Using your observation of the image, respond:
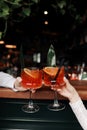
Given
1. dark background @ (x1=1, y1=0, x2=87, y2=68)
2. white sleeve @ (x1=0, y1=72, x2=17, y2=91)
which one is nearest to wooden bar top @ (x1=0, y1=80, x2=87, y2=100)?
white sleeve @ (x1=0, y1=72, x2=17, y2=91)

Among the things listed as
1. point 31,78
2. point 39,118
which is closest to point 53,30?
point 39,118

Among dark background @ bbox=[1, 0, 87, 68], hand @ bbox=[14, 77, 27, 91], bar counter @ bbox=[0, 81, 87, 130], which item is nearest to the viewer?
hand @ bbox=[14, 77, 27, 91]

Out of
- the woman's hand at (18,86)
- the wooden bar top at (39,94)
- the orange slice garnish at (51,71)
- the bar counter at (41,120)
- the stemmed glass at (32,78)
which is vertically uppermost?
the orange slice garnish at (51,71)

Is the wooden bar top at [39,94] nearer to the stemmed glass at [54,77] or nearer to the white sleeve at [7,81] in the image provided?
the white sleeve at [7,81]

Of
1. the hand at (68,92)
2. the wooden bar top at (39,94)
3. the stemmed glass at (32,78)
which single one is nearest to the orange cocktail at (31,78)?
the stemmed glass at (32,78)

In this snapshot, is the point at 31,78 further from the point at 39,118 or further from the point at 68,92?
the point at 39,118

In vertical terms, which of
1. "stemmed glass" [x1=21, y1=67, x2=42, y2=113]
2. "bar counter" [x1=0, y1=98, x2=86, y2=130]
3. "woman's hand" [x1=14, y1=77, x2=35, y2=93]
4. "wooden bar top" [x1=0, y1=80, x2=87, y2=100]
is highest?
"stemmed glass" [x1=21, y1=67, x2=42, y2=113]

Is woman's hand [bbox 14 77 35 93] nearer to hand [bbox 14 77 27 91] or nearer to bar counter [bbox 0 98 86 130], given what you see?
hand [bbox 14 77 27 91]

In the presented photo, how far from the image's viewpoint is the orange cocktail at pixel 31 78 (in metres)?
1.46

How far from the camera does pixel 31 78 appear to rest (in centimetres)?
146

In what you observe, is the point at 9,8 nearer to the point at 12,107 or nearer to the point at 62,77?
the point at 12,107

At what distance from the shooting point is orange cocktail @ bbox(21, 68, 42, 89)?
146 cm

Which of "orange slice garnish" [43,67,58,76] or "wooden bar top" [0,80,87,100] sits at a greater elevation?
"orange slice garnish" [43,67,58,76]

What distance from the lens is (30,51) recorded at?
46.7ft
